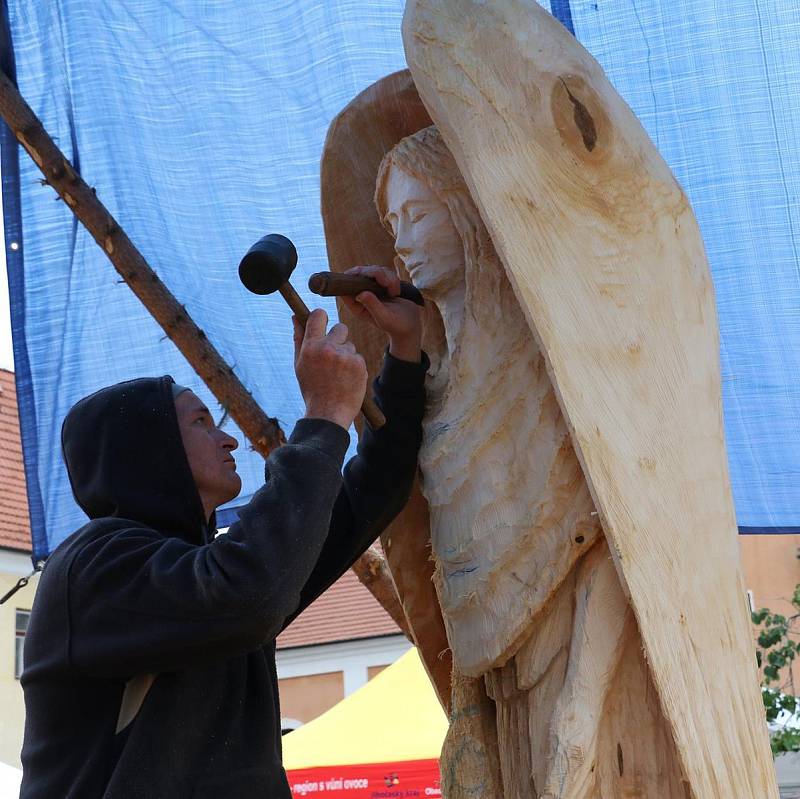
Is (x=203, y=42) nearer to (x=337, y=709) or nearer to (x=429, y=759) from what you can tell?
(x=429, y=759)

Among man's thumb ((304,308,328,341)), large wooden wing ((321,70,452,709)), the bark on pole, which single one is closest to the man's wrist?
man's thumb ((304,308,328,341))

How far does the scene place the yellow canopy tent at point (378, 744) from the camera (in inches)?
203

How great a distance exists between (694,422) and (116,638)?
2.93ft

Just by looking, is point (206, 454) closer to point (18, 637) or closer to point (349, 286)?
point (349, 286)

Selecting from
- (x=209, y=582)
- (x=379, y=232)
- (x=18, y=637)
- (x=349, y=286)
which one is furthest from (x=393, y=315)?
(x=18, y=637)

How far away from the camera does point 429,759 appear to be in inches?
201

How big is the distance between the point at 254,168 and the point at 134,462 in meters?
1.64

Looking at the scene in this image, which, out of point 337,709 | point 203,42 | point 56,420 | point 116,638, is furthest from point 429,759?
point 116,638

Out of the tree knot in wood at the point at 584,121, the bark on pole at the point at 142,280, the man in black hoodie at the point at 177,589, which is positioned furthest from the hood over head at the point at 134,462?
the bark on pole at the point at 142,280

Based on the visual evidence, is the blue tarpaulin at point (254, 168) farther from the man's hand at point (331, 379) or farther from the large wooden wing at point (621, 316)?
the man's hand at point (331, 379)

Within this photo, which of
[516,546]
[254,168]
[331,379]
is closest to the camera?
[516,546]

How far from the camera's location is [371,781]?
5.26 m

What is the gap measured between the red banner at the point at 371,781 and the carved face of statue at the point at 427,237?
3.56 m

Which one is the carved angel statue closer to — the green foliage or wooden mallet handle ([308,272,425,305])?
wooden mallet handle ([308,272,425,305])
